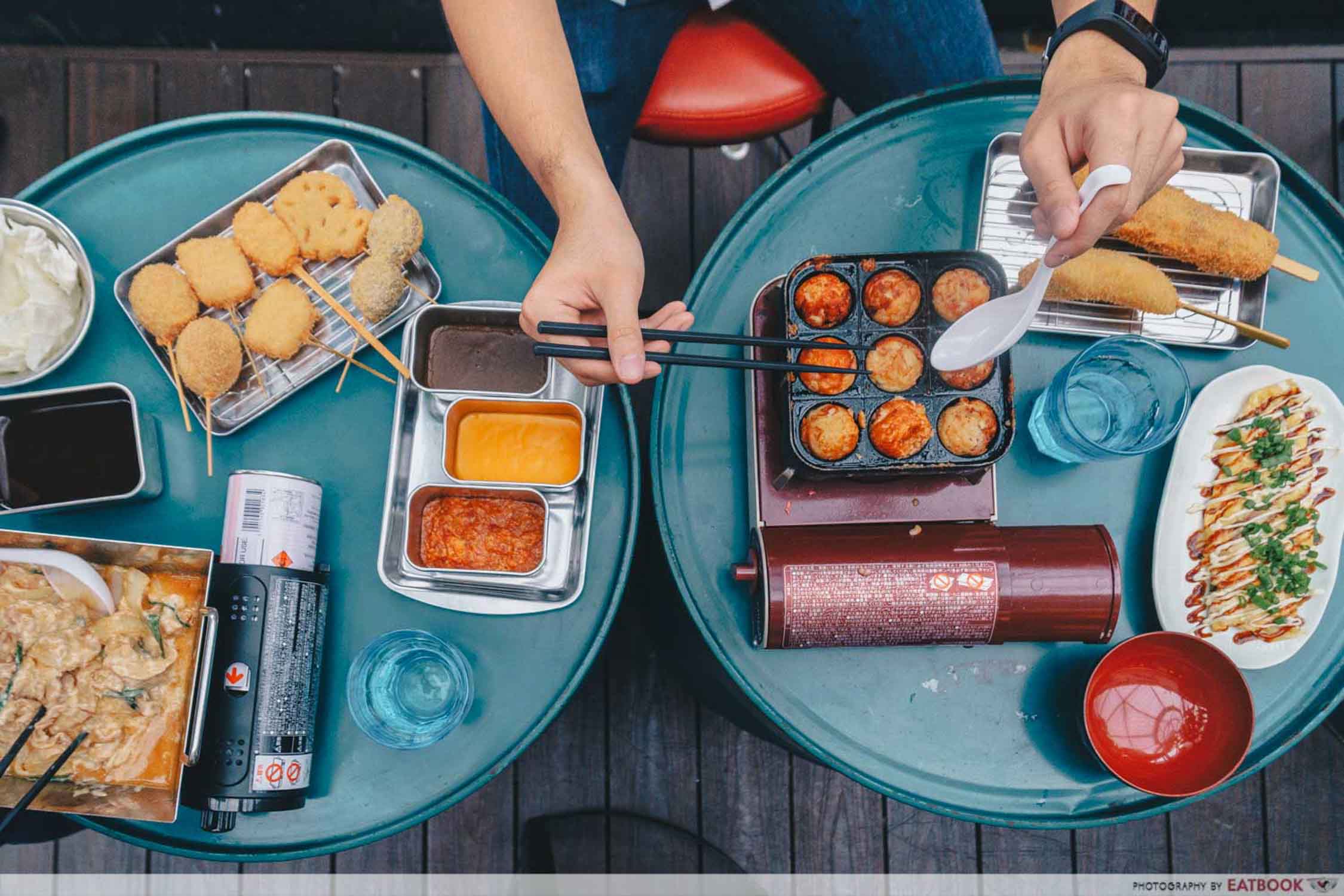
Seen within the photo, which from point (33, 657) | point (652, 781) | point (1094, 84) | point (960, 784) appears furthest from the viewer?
point (652, 781)

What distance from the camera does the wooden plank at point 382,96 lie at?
2.72m

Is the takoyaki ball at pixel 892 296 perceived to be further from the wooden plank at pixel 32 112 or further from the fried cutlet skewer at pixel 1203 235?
the wooden plank at pixel 32 112

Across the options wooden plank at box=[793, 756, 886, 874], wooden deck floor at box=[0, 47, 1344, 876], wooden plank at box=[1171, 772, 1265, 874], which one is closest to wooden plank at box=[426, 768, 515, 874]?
wooden deck floor at box=[0, 47, 1344, 876]

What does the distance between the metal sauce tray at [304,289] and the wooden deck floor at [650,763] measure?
1175mm

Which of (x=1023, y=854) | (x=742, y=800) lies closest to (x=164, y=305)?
(x=742, y=800)

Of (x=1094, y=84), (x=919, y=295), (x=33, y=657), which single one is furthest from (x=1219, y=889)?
(x=33, y=657)

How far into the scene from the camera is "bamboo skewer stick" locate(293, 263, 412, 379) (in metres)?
1.50

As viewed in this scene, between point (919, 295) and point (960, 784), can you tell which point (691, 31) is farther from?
point (960, 784)

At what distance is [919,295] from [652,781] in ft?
5.98

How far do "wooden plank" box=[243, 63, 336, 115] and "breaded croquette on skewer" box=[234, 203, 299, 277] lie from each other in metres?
1.37

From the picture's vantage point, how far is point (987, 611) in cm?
136

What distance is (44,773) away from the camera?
126cm

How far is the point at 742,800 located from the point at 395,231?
6.65 feet

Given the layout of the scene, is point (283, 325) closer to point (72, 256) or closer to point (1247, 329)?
point (72, 256)
